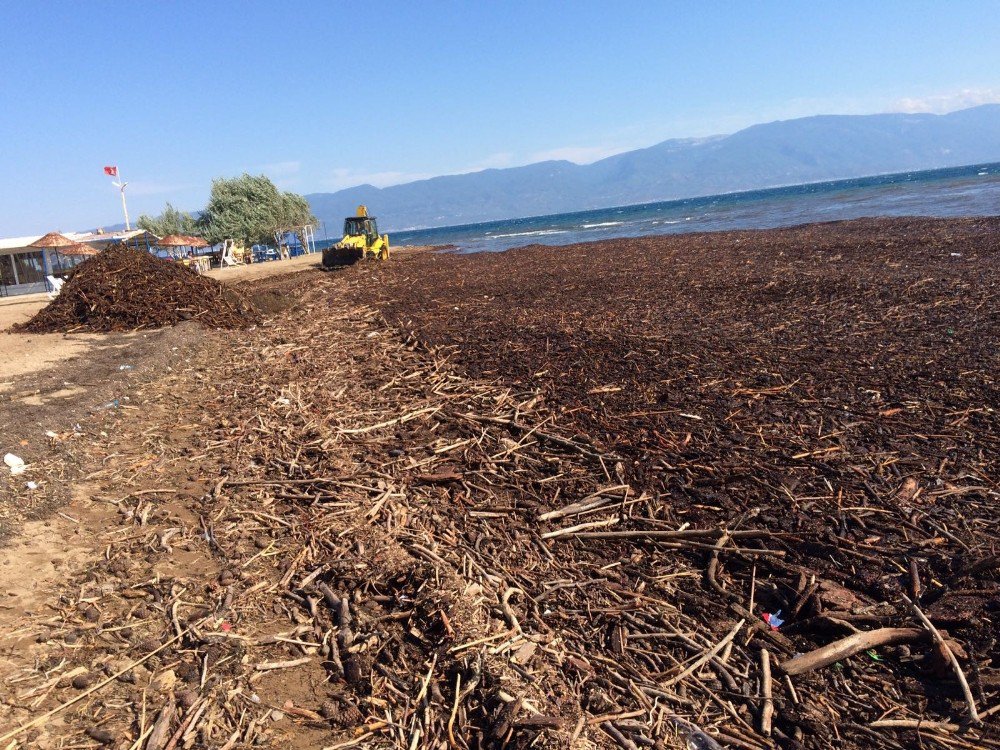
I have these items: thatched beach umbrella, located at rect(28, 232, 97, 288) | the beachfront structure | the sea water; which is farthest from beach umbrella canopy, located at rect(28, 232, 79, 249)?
the sea water

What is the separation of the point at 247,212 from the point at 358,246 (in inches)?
1211

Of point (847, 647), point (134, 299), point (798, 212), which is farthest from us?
point (798, 212)

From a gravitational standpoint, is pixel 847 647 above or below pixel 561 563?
below

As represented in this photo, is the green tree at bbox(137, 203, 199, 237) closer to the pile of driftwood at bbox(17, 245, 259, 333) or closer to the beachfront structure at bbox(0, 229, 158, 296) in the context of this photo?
the beachfront structure at bbox(0, 229, 158, 296)

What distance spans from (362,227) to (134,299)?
19.7 metres

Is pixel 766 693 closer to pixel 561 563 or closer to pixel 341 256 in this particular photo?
pixel 561 563

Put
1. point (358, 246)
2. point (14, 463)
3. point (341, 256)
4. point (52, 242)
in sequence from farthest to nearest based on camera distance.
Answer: point (358, 246), point (341, 256), point (52, 242), point (14, 463)

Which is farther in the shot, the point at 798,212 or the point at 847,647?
the point at 798,212

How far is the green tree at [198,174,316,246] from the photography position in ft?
179

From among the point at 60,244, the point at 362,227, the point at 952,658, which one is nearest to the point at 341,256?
the point at 362,227

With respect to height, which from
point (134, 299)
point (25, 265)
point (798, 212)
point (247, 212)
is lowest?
point (134, 299)

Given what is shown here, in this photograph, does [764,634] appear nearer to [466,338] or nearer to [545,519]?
[545,519]

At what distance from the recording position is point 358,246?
2944cm

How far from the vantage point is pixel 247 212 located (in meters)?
54.4
